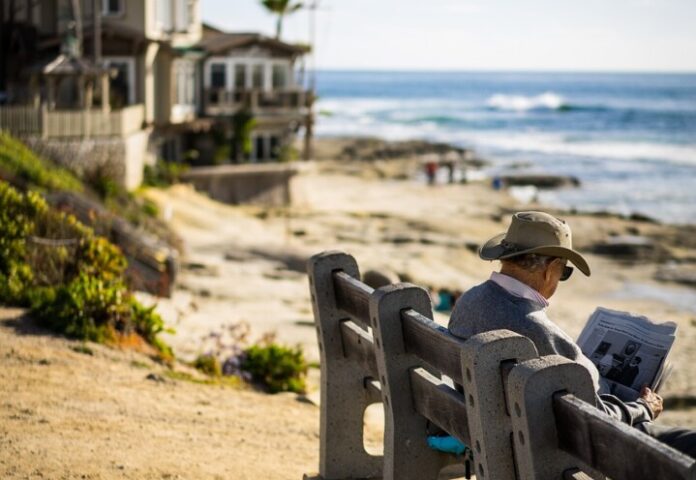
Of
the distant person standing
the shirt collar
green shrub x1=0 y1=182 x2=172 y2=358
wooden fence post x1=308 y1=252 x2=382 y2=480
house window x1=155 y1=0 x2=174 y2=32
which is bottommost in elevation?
the distant person standing

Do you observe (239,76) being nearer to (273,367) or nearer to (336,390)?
(273,367)

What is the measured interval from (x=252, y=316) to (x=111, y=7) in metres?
23.0

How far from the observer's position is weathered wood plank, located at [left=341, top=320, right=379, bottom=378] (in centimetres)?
560

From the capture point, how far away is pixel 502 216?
4506 centimetres

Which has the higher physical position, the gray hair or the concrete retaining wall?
the gray hair

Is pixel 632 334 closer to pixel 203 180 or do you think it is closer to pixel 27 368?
pixel 27 368

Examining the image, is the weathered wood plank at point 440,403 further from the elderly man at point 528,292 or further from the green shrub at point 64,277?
the green shrub at point 64,277

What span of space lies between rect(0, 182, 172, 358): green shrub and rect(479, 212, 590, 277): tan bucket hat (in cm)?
590

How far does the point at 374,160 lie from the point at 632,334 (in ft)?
210

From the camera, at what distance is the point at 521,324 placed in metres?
4.70

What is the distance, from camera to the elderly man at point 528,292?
4715 millimetres

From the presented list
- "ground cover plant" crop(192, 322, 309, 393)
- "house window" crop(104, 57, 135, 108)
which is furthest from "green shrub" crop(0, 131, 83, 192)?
"house window" crop(104, 57, 135, 108)

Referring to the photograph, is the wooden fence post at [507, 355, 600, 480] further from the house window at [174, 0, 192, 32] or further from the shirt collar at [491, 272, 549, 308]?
the house window at [174, 0, 192, 32]

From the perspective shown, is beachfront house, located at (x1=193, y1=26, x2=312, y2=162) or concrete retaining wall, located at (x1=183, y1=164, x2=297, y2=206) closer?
concrete retaining wall, located at (x1=183, y1=164, x2=297, y2=206)
